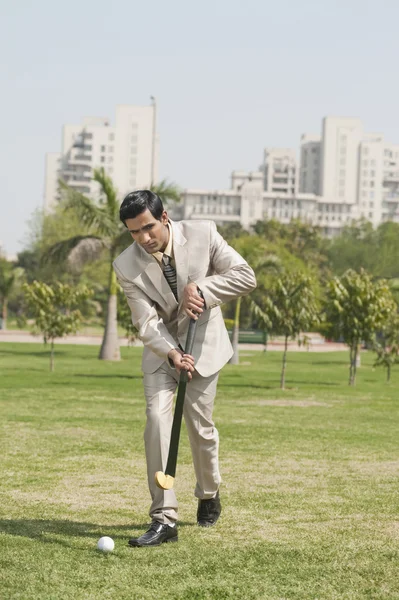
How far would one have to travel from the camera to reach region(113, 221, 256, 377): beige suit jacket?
660cm

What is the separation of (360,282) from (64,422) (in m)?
12.2

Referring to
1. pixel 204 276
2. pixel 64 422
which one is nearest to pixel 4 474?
pixel 204 276

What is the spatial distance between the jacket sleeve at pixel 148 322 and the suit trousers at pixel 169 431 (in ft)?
0.60

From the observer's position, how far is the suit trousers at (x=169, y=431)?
6473 mm

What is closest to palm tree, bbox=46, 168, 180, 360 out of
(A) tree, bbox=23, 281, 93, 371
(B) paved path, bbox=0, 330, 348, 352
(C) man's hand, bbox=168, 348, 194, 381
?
(A) tree, bbox=23, 281, 93, 371

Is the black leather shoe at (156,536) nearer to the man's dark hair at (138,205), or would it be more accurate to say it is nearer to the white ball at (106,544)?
the white ball at (106,544)

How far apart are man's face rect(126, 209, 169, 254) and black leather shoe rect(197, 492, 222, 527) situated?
1639 mm

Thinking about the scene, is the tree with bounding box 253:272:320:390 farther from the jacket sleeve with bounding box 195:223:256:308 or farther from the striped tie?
the striped tie

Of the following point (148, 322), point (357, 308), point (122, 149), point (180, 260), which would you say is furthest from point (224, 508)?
point (122, 149)

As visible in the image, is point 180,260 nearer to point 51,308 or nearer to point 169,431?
point 169,431

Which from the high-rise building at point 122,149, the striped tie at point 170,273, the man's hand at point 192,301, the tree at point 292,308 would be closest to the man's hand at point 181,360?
the man's hand at point 192,301

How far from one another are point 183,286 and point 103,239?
3087 centimetres

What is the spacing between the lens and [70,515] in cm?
735

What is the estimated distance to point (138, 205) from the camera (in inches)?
→ 248
